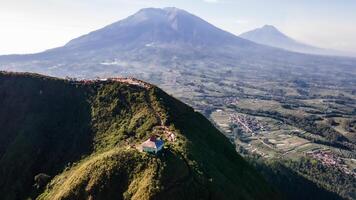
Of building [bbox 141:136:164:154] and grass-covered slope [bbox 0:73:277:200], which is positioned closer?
grass-covered slope [bbox 0:73:277:200]

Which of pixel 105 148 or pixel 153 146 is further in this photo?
pixel 105 148

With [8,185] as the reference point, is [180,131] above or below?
above

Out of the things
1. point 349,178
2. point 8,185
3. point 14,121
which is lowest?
point 349,178

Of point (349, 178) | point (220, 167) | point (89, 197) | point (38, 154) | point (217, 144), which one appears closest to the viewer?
point (89, 197)

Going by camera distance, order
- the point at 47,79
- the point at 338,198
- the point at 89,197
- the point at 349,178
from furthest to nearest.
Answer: the point at 349,178 → the point at 338,198 → the point at 47,79 → the point at 89,197

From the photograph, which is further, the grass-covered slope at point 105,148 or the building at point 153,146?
the building at point 153,146

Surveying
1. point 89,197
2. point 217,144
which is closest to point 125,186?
point 89,197

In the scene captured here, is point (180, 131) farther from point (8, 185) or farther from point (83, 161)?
point (8, 185)

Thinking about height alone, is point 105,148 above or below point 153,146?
below
